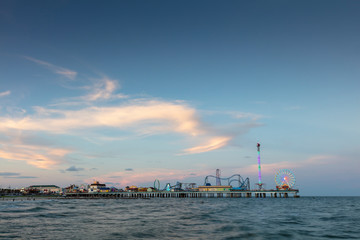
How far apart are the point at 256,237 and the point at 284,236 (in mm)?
4440

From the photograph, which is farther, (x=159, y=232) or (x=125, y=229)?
(x=125, y=229)

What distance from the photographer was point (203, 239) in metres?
32.3

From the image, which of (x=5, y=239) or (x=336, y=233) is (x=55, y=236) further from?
(x=336, y=233)

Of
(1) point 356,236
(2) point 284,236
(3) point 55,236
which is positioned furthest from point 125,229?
(1) point 356,236

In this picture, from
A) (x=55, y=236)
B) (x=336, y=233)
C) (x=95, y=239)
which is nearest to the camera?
(x=95, y=239)

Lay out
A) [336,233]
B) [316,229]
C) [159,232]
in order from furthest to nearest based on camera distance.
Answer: [316,229]
[336,233]
[159,232]

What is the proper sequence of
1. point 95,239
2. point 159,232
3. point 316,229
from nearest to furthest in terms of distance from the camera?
point 95,239 → point 159,232 → point 316,229

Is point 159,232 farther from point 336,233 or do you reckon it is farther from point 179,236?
point 336,233

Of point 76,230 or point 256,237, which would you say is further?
point 76,230

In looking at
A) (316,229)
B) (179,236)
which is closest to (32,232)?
(179,236)

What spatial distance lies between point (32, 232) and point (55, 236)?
221 inches

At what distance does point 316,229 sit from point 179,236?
2441cm

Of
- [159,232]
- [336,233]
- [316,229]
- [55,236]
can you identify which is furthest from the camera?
[316,229]

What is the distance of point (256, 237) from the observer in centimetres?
3525
